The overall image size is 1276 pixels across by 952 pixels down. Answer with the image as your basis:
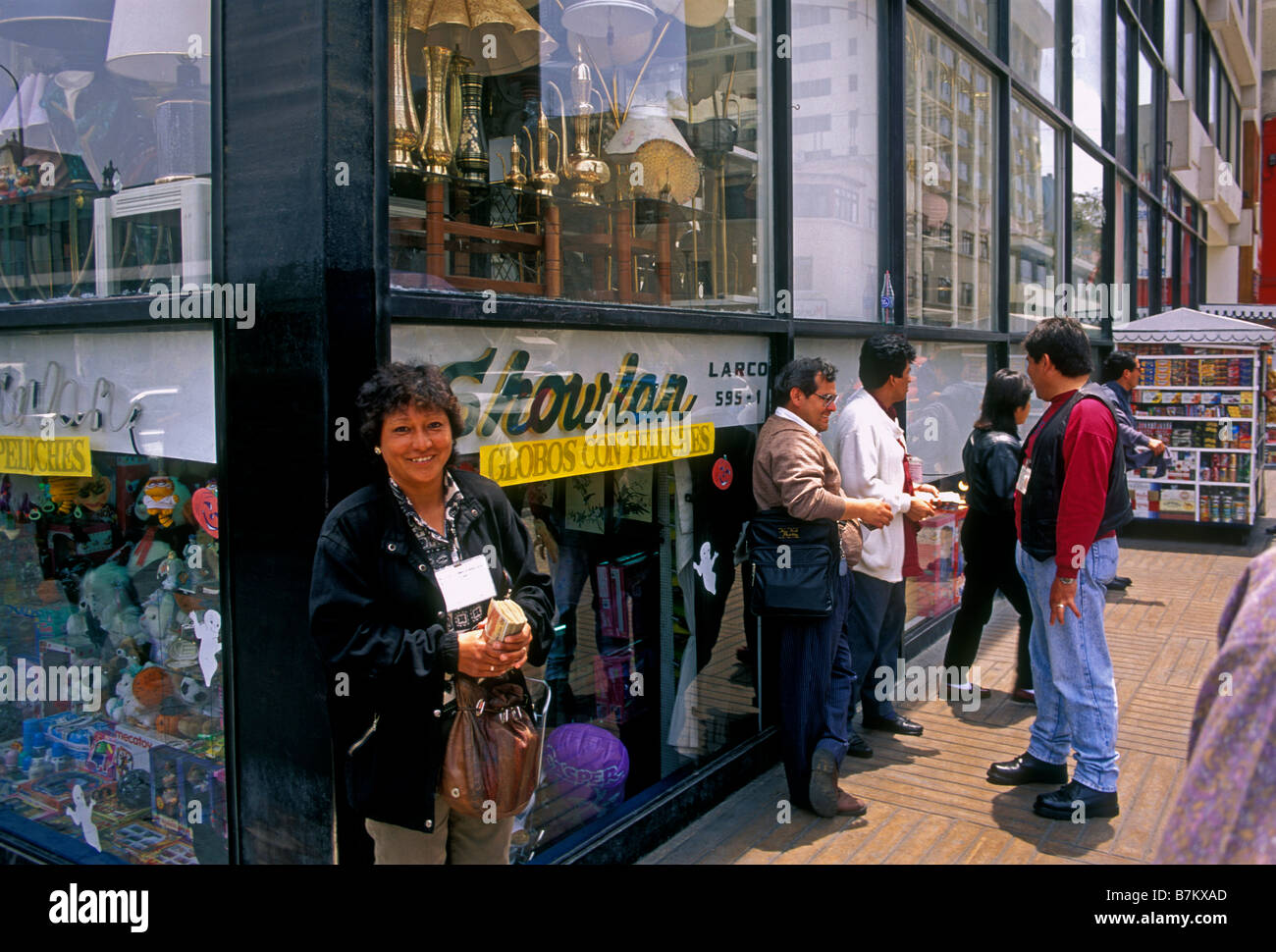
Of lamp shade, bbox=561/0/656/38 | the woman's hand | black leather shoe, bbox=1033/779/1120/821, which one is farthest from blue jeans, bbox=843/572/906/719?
lamp shade, bbox=561/0/656/38

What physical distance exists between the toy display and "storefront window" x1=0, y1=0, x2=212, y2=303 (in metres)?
0.66

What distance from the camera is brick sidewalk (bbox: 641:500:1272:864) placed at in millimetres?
3766

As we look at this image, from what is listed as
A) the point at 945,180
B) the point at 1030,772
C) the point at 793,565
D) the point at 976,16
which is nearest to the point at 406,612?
the point at 793,565

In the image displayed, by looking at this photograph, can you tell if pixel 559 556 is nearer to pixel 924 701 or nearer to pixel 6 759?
pixel 6 759

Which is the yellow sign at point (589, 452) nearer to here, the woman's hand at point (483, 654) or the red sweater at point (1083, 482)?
the woman's hand at point (483, 654)

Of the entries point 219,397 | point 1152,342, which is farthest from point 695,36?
point 1152,342

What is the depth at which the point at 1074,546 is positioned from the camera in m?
3.86

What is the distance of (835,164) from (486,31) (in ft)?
7.90

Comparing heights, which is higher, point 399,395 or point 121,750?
point 399,395

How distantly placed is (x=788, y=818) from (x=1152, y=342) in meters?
8.44

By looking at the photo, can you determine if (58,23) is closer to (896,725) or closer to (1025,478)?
(1025,478)

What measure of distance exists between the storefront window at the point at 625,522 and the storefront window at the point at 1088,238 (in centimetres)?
692

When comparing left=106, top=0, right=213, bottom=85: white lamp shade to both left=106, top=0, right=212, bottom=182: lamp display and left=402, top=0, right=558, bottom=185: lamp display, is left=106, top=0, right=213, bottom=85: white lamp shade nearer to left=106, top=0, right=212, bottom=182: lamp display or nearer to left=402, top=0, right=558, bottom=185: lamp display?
left=106, top=0, right=212, bottom=182: lamp display

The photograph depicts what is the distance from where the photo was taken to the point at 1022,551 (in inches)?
168
